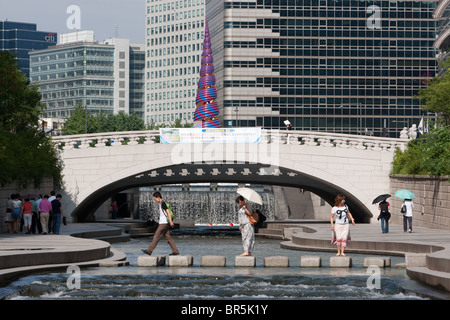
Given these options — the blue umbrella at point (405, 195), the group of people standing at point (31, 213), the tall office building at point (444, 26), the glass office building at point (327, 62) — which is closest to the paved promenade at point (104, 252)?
the blue umbrella at point (405, 195)

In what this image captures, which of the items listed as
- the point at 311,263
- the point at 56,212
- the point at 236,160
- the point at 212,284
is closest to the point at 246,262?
the point at 311,263

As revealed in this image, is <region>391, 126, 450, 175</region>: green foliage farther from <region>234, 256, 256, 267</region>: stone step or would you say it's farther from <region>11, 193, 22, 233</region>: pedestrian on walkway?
<region>234, 256, 256, 267</region>: stone step

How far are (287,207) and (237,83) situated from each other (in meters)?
55.2

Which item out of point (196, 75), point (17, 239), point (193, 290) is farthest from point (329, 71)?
point (193, 290)

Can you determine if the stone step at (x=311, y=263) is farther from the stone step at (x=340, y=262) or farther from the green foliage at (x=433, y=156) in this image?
the green foliage at (x=433, y=156)

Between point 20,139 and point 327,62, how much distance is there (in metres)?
79.7

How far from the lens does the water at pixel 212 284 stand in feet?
66.4

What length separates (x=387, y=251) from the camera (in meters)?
33.1

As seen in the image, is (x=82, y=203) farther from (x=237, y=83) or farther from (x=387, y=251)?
(x=237, y=83)

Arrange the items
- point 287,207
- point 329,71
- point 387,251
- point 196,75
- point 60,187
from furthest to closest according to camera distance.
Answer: point 196,75 → point 329,71 → point 287,207 → point 60,187 → point 387,251

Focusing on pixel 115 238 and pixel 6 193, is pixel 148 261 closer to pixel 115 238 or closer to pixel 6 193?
pixel 6 193

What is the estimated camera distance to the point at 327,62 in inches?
5015
